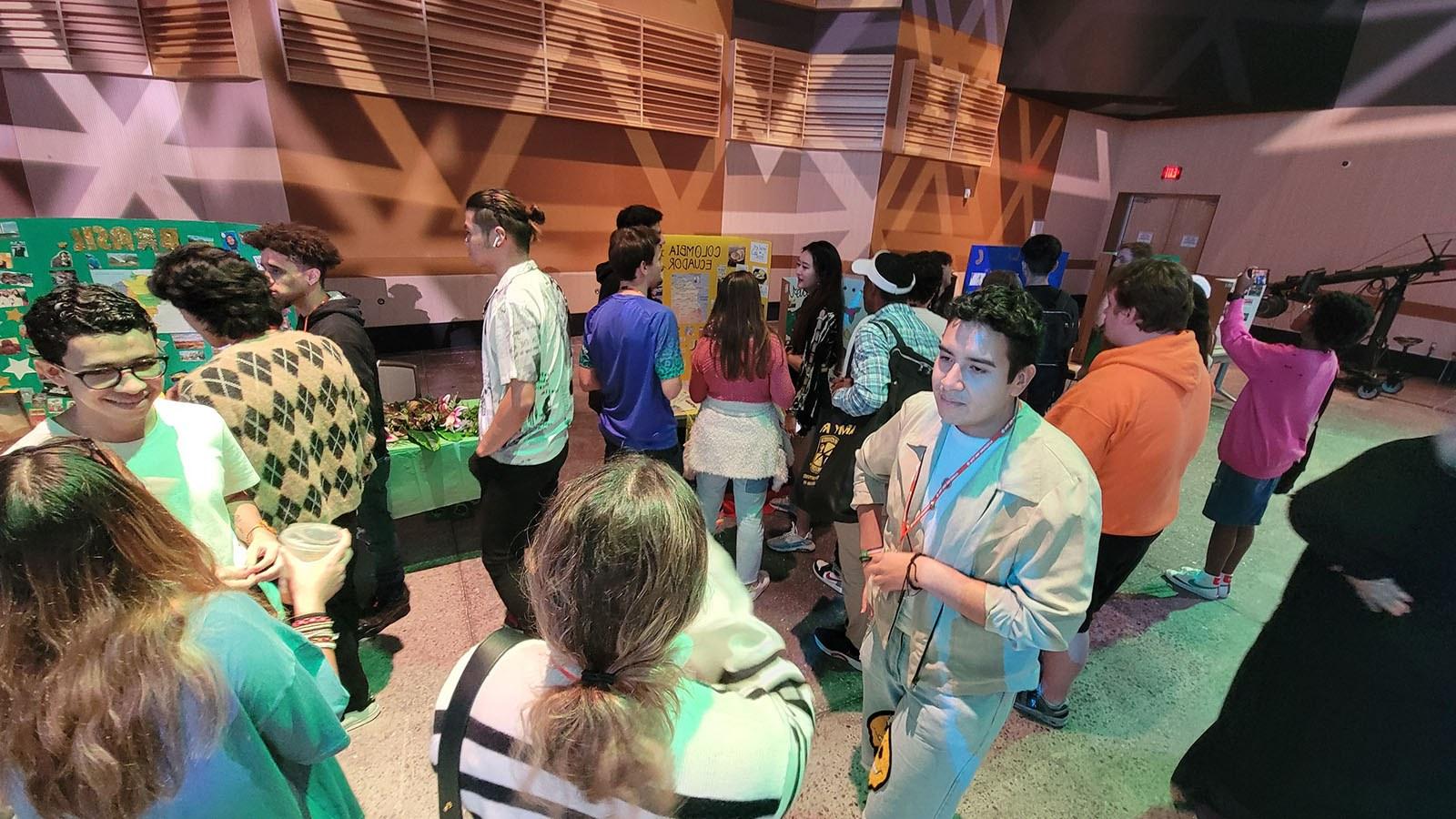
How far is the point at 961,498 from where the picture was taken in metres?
1.26

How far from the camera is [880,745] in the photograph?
4.83 feet

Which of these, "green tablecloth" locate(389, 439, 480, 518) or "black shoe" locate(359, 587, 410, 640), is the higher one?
"green tablecloth" locate(389, 439, 480, 518)

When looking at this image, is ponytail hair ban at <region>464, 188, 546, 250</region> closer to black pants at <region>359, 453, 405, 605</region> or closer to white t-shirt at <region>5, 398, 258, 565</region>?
white t-shirt at <region>5, 398, 258, 565</region>

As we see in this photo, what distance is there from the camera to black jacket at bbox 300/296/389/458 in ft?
7.15

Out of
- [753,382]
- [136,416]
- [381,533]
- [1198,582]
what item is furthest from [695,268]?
[1198,582]

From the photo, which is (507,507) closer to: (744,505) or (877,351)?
(744,505)

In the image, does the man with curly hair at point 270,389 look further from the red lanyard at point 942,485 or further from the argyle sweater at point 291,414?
the red lanyard at point 942,485

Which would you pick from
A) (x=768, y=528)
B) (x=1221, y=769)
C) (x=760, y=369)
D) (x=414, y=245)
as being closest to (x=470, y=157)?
(x=414, y=245)

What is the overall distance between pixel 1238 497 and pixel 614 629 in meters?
3.31

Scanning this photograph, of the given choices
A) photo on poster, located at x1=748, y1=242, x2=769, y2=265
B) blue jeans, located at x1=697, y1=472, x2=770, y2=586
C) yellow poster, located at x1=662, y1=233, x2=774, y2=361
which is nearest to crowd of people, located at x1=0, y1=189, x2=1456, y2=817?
blue jeans, located at x1=697, y1=472, x2=770, y2=586

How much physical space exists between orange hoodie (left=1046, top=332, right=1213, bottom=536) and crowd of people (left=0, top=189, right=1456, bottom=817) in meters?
0.01

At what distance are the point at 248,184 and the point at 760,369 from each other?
11.7 ft

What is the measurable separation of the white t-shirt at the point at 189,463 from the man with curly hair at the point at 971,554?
153cm

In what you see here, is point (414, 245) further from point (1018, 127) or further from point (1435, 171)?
point (1435, 171)
